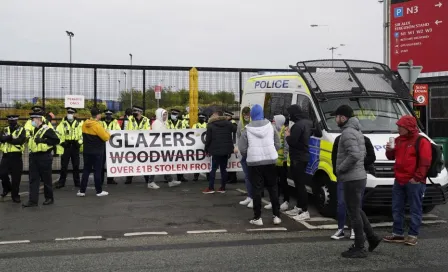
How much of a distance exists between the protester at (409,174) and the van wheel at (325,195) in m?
1.22

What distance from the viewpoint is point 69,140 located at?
457 inches

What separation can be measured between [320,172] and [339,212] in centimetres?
149

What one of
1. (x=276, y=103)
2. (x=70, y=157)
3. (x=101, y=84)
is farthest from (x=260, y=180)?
(x=101, y=84)

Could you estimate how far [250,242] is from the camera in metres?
6.73

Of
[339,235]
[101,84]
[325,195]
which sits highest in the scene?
[101,84]

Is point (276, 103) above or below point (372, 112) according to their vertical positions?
above

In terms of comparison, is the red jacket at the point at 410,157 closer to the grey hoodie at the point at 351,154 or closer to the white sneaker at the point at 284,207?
the grey hoodie at the point at 351,154

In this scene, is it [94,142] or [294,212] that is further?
[94,142]

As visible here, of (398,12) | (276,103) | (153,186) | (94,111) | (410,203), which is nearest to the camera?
(410,203)

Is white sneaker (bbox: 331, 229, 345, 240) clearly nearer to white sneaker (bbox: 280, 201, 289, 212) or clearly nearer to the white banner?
white sneaker (bbox: 280, 201, 289, 212)

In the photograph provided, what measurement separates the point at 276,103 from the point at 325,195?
8.55 feet

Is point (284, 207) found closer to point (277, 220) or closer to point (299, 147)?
point (277, 220)

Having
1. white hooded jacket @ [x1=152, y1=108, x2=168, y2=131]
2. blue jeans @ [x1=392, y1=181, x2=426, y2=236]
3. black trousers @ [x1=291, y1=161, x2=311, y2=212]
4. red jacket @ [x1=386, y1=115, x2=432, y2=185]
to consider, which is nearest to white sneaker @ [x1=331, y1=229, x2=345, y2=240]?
blue jeans @ [x1=392, y1=181, x2=426, y2=236]

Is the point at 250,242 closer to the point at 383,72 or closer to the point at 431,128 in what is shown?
the point at 383,72
